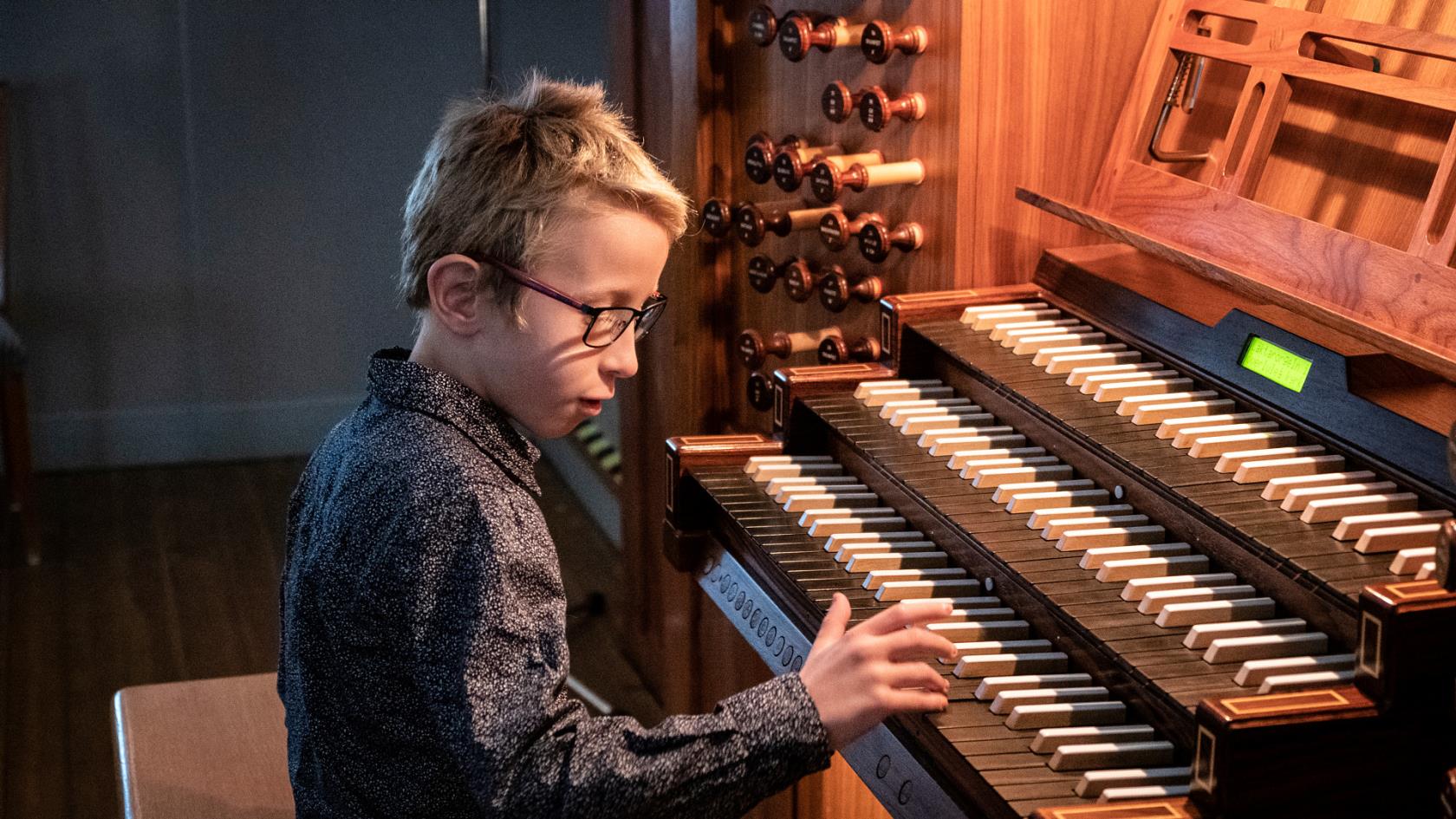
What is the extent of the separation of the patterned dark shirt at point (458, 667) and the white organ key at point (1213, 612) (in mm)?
408

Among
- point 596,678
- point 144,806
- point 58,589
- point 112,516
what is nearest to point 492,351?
point 144,806

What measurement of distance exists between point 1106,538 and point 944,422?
42 centimetres

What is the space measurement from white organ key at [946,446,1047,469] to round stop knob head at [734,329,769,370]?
0.89 meters

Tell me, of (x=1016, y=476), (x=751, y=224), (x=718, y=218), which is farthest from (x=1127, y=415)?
(x=718, y=218)

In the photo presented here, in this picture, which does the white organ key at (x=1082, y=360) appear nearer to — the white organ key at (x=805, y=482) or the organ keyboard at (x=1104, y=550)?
the organ keyboard at (x=1104, y=550)

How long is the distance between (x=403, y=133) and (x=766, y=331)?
97.5 inches

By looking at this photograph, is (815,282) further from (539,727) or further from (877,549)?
(539,727)

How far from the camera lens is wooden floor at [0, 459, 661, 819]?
11.1 ft

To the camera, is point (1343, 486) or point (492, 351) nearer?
Answer: point (492, 351)

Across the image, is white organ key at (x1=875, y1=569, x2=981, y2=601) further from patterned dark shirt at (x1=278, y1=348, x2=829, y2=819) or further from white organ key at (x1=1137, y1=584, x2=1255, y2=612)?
patterned dark shirt at (x1=278, y1=348, x2=829, y2=819)

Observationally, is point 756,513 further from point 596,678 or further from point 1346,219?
point 596,678

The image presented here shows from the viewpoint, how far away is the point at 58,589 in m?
Result: 4.19

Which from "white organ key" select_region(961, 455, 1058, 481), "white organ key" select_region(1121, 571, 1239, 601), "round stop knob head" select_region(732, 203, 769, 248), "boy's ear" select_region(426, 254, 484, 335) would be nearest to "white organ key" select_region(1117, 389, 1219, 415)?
"white organ key" select_region(961, 455, 1058, 481)

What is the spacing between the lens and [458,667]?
1.34 metres
